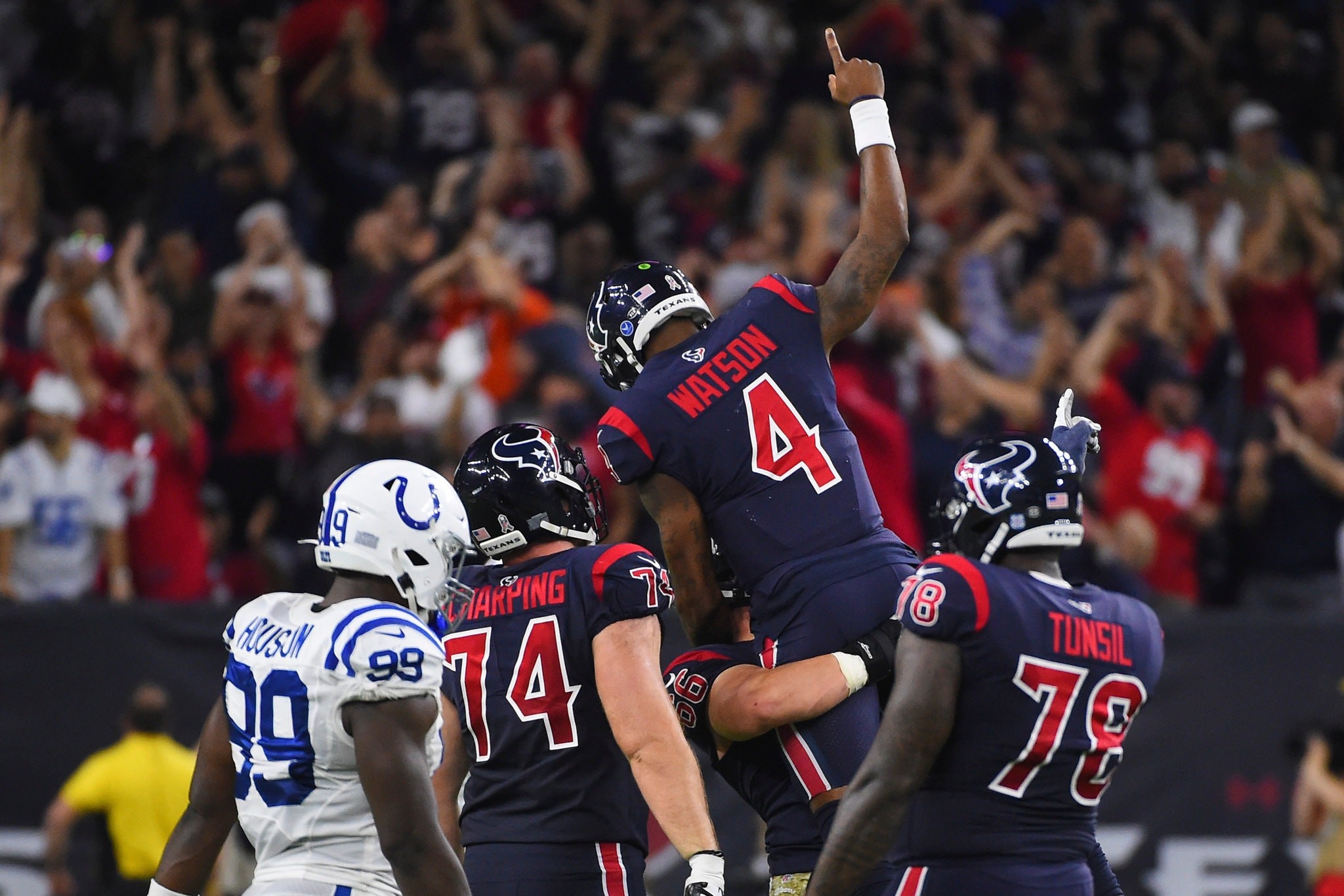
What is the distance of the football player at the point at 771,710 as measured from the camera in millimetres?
5285

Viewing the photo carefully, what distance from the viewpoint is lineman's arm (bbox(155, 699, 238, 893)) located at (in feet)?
15.7

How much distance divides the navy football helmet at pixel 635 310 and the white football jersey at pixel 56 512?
19.3 feet

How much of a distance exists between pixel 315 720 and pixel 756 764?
5.73 ft

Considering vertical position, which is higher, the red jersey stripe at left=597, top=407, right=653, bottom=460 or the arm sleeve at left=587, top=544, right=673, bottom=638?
the red jersey stripe at left=597, top=407, right=653, bottom=460

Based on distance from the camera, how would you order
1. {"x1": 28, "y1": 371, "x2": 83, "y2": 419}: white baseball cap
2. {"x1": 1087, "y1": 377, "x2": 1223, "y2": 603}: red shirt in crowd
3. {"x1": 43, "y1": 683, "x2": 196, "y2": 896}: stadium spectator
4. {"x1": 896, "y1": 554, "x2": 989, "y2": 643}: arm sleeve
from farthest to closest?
{"x1": 1087, "y1": 377, "x2": 1223, "y2": 603}: red shirt in crowd < {"x1": 28, "y1": 371, "x2": 83, "y2": 419}: white baseball cap < {"x1": 43, "y1": 683, "x2": 196, "y2": 896}: stadium spectator < {"x1": 896, "y1": 554, "x2": 989, "y2": 643}: arm sleeve

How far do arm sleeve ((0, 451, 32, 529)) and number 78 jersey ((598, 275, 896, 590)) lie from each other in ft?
20.5

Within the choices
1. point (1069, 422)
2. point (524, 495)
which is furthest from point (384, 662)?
point (1069, 422)

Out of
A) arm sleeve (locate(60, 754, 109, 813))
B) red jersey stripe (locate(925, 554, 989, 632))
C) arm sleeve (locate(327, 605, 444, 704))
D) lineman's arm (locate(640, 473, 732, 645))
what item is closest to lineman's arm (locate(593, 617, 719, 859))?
lineman's arm (locate(640, 473, 732, 645))

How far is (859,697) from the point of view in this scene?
538 cm

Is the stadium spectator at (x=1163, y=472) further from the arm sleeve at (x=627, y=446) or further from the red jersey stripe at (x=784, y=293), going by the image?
the arm sleeve at (x=627, y=446)

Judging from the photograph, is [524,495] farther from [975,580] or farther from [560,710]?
[975,580]

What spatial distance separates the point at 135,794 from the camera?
32.7 feet

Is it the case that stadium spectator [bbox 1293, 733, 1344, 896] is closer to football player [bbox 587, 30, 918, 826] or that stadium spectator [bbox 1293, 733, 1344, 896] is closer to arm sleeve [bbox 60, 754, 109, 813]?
football player [bbox 587, 30, 918, 826]

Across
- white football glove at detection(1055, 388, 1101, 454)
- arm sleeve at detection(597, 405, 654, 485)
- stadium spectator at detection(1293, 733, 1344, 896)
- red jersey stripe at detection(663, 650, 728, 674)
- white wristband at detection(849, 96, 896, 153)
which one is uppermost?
white wristband at detection(849, 96, 896, 153)
